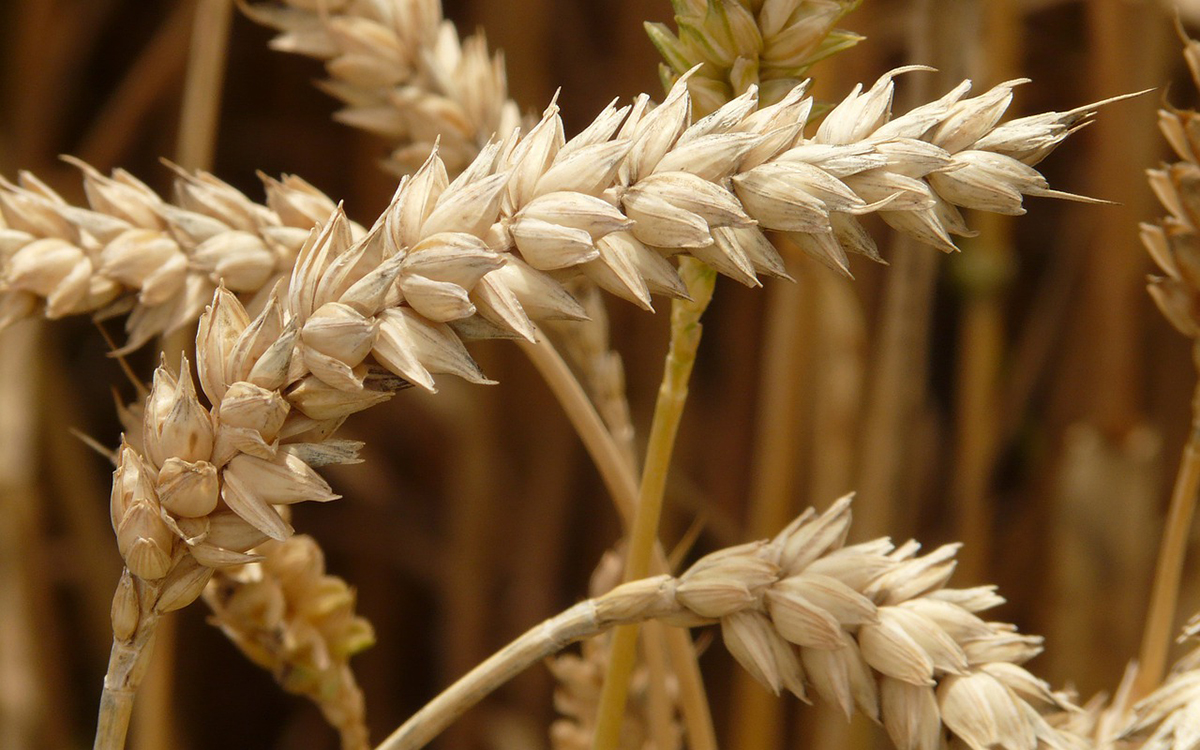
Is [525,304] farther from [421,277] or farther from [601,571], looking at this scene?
[601,571]

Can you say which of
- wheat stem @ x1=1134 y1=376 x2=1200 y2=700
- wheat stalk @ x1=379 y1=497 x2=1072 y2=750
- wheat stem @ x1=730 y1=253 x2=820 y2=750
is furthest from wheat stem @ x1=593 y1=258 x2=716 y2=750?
wheat stem @ x1=730 y1=253 x2=820 y2=750

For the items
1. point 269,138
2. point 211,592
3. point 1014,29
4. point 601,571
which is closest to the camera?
point 211,592

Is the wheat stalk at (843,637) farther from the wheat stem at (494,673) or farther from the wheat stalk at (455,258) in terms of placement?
the wheat stalk at (455,258)

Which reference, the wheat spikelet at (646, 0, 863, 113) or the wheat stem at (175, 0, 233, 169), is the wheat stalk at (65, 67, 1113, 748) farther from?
the wheat stem at (175, 0, 233, 169)

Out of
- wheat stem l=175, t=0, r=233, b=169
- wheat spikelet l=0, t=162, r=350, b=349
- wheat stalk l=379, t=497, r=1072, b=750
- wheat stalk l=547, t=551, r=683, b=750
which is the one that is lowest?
wheat stalk l=547, t=551, r=683, b=750

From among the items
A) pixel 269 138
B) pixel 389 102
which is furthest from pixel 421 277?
pixel 269 138

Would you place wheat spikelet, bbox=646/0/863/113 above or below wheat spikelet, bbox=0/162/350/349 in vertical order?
above

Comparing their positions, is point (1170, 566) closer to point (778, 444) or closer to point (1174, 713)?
point (1174, 713)
